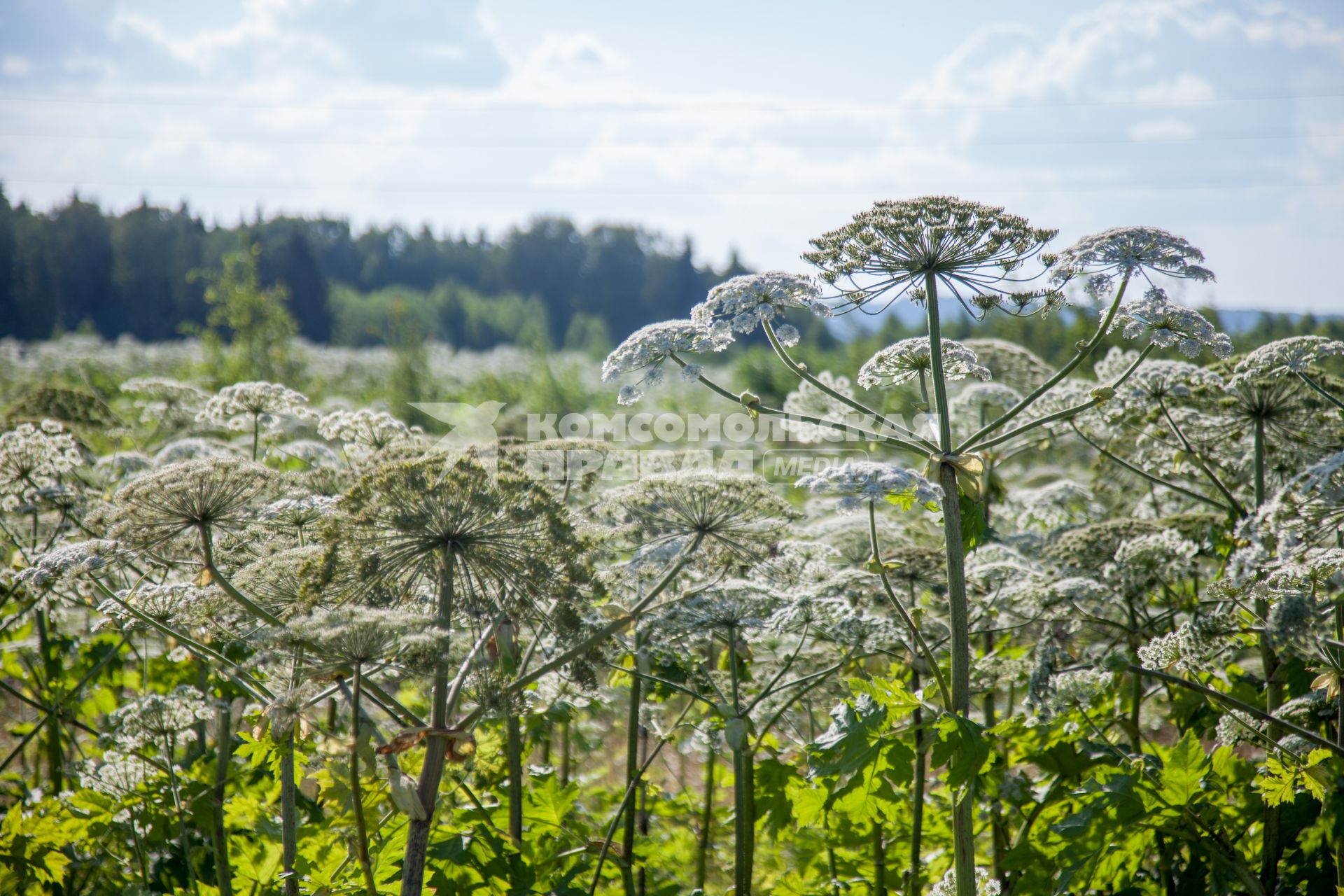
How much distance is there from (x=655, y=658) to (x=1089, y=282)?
2.46 m

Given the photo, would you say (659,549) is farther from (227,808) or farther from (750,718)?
(227,808)

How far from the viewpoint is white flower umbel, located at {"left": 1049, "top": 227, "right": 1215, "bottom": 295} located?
116 inches

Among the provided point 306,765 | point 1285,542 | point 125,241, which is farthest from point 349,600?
point 125,241

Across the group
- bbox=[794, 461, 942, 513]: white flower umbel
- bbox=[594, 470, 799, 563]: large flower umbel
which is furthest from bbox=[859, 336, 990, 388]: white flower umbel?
bbox=[594, 470, 799, 563]: large flower umbel

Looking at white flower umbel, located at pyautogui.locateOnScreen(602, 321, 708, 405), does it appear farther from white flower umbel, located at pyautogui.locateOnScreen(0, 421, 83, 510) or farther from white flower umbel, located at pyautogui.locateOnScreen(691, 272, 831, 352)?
white flower umbel, located at pyautogui.locateOnScreen(0, 421, 83, 510)

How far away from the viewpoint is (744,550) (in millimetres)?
3635

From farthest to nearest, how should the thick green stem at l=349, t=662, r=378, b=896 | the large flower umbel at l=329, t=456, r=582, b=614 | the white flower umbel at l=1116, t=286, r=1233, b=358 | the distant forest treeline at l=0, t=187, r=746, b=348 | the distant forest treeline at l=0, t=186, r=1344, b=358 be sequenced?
the distant forest treeline at l=0, t=187, r=746, b=348 → the distant forest treeline at l=0, t=186, r=1344, b=358 → the white flower umbel at l=1116, t=286, r=1233, b=358 → the large flower umbel at l=329, t=456, r=582, b=614 → the thick green stem at l=349, t=662, r=378, b=896

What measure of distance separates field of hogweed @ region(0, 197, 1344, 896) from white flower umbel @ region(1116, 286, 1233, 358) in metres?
0.02

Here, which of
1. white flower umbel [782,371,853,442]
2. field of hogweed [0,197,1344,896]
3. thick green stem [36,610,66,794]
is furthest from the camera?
thick green stem [36,610,66,794]

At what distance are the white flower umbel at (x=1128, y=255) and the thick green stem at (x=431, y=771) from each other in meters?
2.28

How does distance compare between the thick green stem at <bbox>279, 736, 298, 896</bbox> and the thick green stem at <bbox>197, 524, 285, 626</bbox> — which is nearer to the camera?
the thick green stem at <bbox>197, 524, 285, 626</bbox>

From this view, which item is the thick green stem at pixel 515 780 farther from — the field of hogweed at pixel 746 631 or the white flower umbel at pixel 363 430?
the white flower umbel at pixel 363 430

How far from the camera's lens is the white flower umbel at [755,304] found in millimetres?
3148

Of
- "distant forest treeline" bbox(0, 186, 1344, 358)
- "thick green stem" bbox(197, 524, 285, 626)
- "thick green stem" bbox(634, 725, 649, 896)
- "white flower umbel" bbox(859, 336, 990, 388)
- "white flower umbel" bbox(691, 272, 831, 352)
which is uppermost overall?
"distant forest treeline" bbox(0, 186, 1344, 358)
